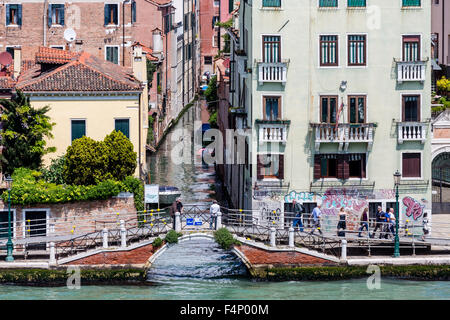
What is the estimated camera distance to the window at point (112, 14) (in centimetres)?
6888

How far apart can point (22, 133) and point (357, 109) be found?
517 inches

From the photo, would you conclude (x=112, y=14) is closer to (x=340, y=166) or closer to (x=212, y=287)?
(x=340, y=166)

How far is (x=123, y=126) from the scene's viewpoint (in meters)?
50.1

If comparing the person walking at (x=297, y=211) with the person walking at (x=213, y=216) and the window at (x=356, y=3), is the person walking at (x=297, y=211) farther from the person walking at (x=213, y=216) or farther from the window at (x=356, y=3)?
the window at (x=356, y=3)

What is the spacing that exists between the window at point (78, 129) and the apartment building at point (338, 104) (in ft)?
22.6

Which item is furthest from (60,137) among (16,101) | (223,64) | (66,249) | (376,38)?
(223,64)

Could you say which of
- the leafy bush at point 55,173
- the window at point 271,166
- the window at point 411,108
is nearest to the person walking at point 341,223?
the window at point 271,166

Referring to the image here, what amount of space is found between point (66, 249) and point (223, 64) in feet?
94.9

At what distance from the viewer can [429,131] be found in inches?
1905

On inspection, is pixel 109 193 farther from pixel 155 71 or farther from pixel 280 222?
pixel 155 71

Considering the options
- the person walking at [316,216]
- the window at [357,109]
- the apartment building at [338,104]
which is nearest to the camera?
the person walking at [316,216]

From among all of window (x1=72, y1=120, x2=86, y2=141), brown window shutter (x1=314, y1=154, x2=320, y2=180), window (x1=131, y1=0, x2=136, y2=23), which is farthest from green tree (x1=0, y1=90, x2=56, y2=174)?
window (x1=131, y1=0, x2=136, y2=23)

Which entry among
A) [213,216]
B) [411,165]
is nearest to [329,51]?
[411,165]

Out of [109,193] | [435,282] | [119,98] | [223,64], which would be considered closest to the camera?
[435,282]
